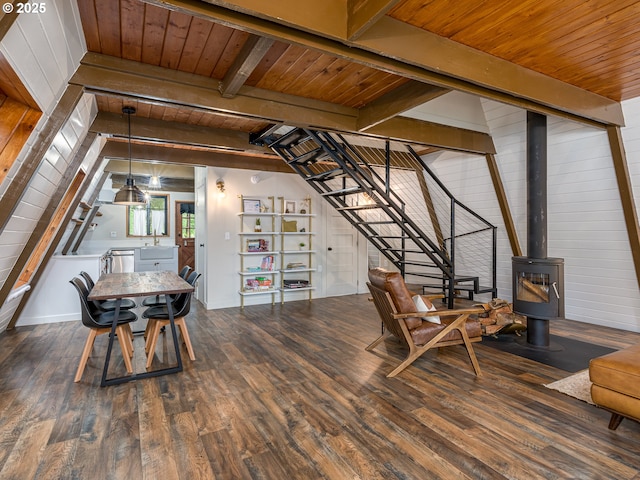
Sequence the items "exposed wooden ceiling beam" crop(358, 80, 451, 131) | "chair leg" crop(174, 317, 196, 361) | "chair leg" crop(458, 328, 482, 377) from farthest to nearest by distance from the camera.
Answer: "chair leg" crop(174, 317, 196, 361) → "chair leg" crop(458, 328, 482, 377) → "exposed wooden ceiling beam" crop(358, 80, 451, 131)

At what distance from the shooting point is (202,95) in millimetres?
2832

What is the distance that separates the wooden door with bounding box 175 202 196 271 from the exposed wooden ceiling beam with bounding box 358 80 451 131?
672 cm

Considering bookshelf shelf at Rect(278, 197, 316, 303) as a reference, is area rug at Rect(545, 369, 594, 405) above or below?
below

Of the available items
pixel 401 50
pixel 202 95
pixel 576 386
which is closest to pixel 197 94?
pixel 202 95

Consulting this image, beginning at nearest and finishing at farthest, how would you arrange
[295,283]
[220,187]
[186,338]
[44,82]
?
[44,82] < [186,338] < [220,187] < [295,283]

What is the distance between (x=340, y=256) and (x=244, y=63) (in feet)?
16.3

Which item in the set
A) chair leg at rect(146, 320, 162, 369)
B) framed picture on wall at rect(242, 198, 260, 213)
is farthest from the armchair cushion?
framed picture on wall at rect(242, 198, 260, 213)

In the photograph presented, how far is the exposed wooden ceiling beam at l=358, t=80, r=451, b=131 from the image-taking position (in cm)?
278

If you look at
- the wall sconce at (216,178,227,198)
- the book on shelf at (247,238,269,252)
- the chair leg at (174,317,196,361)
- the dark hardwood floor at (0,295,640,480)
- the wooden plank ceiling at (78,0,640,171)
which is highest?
the wooden plank ceiling at (78,0,640,171)

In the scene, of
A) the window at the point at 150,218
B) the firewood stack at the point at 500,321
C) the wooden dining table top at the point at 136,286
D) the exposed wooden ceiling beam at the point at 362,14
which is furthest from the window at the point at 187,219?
the exposed wooden ceiling beam at the point at 362,14

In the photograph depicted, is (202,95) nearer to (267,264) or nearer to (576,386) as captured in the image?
(267,264)

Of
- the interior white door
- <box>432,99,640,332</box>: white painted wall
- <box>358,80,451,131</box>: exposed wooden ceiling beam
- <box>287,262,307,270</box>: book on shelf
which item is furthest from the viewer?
the interior white door

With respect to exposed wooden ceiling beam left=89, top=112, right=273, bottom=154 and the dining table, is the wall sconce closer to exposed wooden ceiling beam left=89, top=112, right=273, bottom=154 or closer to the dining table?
exposed wooden ceiling beam left=89, top=112, right=273, bottom=154

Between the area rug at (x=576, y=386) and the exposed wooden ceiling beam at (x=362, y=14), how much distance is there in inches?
119
